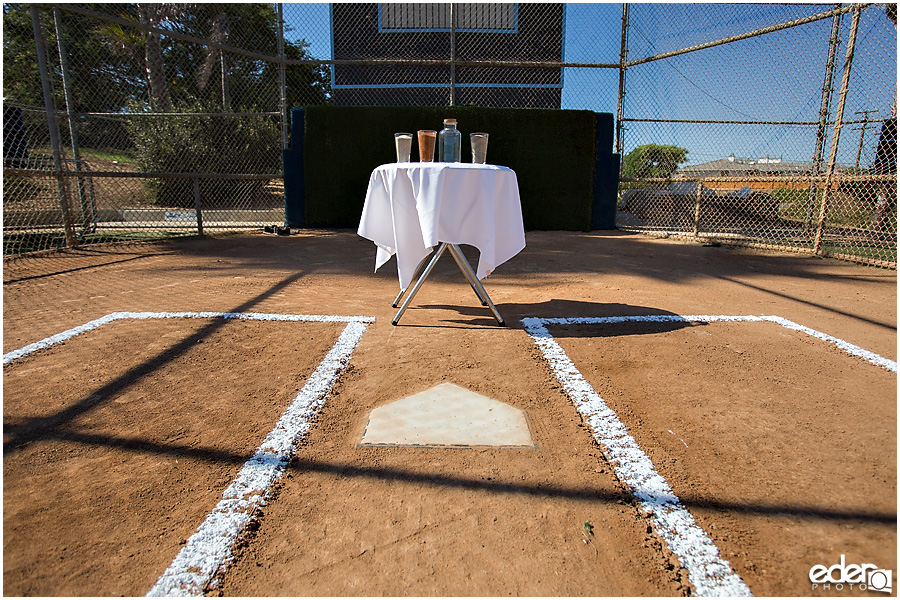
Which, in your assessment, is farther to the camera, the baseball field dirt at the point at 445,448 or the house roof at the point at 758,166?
the house roof at the point at 758,166

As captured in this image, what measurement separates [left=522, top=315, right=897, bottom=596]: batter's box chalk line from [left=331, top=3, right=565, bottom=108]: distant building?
371 inches

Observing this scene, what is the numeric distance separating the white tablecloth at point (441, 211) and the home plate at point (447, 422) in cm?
118

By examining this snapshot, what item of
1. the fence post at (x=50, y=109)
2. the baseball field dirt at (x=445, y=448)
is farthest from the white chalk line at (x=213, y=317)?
the fence post at (x=50, y=109)

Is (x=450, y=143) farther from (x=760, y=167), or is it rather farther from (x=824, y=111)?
(x=760, y=167)

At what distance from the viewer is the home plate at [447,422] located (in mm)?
2080

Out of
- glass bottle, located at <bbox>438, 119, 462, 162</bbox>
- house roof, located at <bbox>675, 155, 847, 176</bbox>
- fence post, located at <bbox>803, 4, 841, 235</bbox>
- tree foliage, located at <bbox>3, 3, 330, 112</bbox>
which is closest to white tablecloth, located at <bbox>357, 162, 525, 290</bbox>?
glass bottle, located at <bbox>438, 119, 462, 162</bbox>

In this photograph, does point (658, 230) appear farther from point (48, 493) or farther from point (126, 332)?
point (48, 493)

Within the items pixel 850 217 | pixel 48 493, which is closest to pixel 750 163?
pixel 850 217

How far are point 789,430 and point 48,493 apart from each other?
113 inches

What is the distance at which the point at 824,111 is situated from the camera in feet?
26.6

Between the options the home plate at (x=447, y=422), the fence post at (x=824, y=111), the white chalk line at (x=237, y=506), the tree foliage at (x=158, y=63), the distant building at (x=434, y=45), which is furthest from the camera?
the distant building at (x=434, y=45)

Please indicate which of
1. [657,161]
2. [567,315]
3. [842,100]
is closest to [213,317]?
[567,315]

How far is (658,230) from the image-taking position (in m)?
9.42

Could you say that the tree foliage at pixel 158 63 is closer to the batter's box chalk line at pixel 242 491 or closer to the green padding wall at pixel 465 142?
the green padding wall at pixel 465 142
